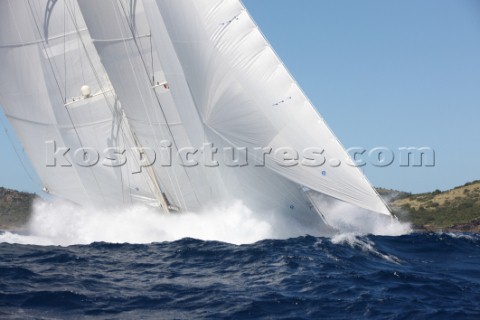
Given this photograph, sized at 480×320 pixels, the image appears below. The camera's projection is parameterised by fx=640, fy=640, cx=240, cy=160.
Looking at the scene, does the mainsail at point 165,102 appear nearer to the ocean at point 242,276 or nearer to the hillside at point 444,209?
the ocean at point 242,276

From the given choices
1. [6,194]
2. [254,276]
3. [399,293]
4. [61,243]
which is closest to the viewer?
[399,293]

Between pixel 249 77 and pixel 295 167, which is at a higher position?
pixel 249 77

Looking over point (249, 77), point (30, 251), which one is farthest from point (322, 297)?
point (30, 251)

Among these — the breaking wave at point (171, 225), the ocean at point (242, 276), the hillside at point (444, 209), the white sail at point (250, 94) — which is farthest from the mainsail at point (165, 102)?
the hillside at point (444, 209)

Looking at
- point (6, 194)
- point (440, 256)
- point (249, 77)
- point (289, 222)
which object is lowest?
point (440, 256)

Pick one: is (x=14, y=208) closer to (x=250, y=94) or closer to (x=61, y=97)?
(x=61, y=97)

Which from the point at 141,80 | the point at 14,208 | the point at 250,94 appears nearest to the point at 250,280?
the point at 250,94

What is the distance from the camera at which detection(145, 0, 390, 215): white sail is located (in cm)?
2103

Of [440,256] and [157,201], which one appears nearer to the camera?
[440,256]

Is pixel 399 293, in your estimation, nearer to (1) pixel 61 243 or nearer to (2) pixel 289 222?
(2) pixel 289 222

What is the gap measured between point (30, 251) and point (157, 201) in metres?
6.47

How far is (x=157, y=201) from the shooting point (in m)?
28.4

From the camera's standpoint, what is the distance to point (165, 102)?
84.8ft

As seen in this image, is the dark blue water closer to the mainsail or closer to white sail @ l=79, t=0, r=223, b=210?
the mainsail
